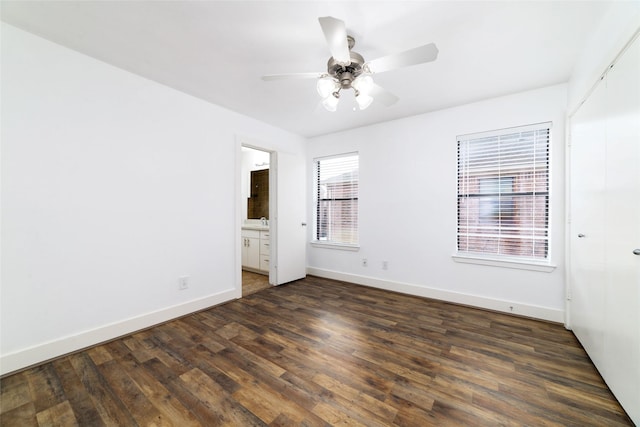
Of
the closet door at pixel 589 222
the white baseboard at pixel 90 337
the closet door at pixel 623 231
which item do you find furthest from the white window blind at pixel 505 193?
the white baseboard at pixel 90 337

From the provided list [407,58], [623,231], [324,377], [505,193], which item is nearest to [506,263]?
[505,193]

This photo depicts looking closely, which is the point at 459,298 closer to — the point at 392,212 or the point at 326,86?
the point at 392,212

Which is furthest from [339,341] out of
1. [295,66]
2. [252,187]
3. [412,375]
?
[252,187]

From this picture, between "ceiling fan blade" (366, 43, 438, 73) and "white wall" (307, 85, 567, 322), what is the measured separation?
76.8 inches

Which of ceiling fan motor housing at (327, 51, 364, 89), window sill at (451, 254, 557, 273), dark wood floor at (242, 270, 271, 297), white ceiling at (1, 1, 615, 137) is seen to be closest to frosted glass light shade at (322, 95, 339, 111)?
ceiling fan motor housing at (327, 51, 364, 89)

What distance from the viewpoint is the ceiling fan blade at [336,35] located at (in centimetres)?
132

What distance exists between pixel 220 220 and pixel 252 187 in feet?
8.85

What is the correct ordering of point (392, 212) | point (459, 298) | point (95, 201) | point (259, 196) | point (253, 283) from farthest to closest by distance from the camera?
point (259, 196) → point (253, 283) → point (392, 212) → point (459, 298) → point (95, 201)

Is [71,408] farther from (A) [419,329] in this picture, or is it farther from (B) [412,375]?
(A) [419,329]

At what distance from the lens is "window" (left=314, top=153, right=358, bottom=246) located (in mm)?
4184

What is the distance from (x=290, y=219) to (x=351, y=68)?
8.86 ft

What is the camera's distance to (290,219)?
4.17m

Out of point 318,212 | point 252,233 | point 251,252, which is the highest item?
point 318,212

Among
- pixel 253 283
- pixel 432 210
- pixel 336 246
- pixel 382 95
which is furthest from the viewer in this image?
pixel 336 246
